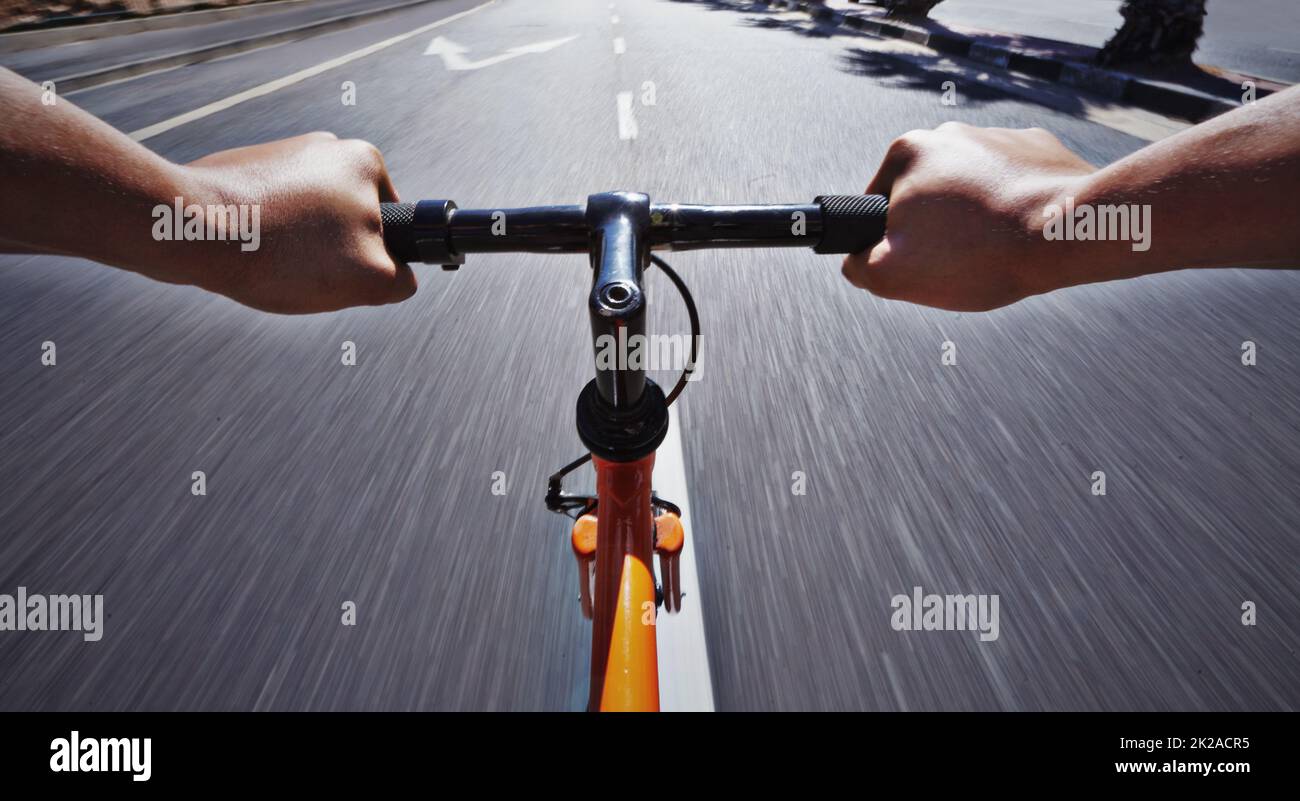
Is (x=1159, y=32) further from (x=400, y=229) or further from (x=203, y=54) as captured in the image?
(x=203, y=54)

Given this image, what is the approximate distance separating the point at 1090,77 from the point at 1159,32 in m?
0.99

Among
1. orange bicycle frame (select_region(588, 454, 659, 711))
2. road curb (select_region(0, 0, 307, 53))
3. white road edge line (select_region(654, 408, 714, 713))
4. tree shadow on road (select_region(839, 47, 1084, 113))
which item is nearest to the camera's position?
orange bicycle frame (select_region(588, 454, 659, 711))

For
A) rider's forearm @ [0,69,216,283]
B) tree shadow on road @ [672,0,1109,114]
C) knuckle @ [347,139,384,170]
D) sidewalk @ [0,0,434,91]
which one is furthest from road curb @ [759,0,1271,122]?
sidewalk @ [0,0,434,91]

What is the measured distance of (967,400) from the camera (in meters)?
2.05

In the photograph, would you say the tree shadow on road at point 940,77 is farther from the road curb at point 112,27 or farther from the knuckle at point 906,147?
the road curb at point 112,27

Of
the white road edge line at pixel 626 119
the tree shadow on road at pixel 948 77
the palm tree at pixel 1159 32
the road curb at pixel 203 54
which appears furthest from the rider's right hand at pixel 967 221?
the road curb at pixel 203 54

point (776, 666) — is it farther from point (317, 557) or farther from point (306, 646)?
point (317, 557)

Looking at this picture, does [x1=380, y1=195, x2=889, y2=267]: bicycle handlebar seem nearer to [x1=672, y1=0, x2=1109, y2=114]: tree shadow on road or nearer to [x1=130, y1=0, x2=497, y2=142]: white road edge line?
[x1=130, y1=0, x2=497, y2=142]: white road edge line

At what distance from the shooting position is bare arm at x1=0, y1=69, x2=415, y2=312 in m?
0.72

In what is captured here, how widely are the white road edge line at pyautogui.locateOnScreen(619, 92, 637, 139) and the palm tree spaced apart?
582 centimetres

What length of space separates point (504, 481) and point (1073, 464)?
1766 millimetres

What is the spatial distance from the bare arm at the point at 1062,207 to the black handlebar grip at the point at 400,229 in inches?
27.7

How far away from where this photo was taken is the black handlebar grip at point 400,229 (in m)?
0.87
